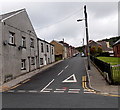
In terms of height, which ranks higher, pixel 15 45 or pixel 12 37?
pixel 12 37

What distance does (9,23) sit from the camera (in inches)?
608

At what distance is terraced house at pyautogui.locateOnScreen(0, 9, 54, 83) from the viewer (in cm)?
1399

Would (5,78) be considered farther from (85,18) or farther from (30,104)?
(85,18)

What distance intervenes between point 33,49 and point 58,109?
17510 millimetres

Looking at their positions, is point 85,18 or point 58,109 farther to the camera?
point 85,18

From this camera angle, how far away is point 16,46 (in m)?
16.8

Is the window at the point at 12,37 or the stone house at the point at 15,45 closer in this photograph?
the stone house at the point at 15,45

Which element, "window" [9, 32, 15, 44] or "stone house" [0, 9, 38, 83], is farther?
"window" [9, 32, 15, 44]

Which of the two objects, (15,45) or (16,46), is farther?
(16,46)

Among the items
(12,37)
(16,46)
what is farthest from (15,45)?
(12,37)

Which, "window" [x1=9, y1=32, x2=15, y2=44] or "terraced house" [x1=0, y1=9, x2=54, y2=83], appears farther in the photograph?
"window" [x1=9, y1=32, x2=15, y2=44]

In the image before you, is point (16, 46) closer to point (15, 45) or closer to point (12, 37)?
point (15, 45)

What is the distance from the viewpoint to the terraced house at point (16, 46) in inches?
551

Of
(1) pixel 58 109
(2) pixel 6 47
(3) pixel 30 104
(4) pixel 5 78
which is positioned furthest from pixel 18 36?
(1) pixel 58 109
